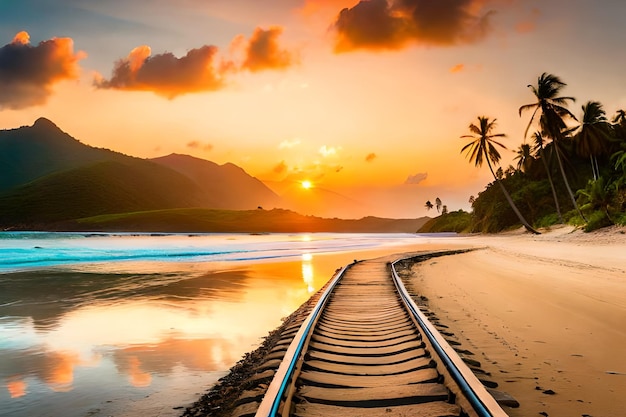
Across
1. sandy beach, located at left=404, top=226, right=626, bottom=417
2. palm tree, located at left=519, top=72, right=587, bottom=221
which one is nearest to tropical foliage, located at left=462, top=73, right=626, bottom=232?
palm tree, located at left=519, top=72, right=587, bottom=221

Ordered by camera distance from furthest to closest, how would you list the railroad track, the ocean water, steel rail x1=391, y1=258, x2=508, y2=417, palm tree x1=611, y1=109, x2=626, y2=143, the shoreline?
palm tree x1=611, y1=109, x2=626, y2=143 → the ocean water → the shoreline → the railroad track → steel rail x1=391, y1=258, x2=508, y2=417

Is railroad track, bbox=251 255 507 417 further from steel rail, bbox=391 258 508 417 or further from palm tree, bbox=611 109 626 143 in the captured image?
palm tree, bbox=611 109 626 143

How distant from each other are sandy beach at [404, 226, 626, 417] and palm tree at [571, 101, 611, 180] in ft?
122

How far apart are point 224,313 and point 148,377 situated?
18.4 ft

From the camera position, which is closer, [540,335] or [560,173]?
[540,335]

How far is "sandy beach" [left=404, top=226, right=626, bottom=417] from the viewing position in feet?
17.0

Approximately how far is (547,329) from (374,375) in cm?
530

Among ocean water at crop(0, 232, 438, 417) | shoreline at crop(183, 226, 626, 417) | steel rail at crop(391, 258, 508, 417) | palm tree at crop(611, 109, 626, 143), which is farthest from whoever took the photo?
palm tree at crop(611, 109, 626, 143)

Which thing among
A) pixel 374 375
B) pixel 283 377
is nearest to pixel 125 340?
pixel 283 377

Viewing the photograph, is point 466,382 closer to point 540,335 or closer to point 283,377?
point 283,377

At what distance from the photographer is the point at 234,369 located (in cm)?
706

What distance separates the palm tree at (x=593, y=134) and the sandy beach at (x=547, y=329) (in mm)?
37208

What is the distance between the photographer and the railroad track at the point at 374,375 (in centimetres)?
421

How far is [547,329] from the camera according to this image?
8812 millimetres
